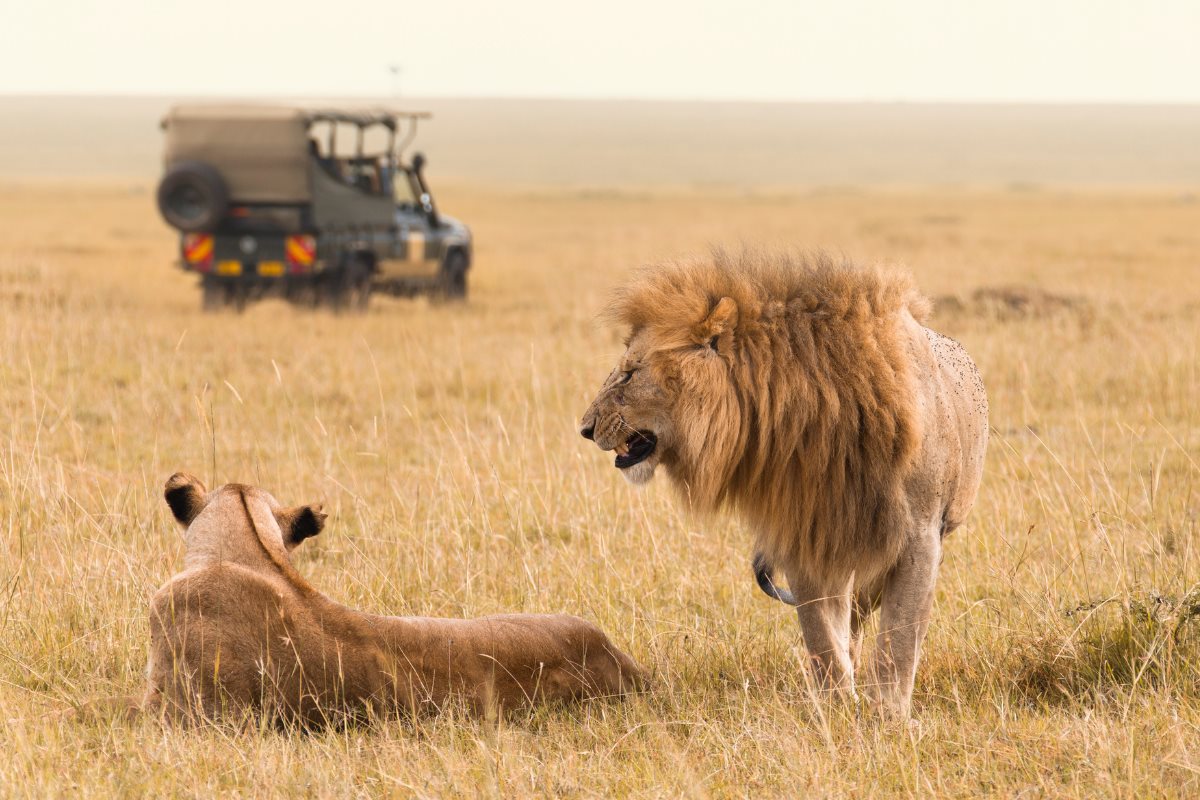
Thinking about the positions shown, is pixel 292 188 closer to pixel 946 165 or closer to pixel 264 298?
pixel 264 298

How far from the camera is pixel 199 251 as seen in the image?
1705cm

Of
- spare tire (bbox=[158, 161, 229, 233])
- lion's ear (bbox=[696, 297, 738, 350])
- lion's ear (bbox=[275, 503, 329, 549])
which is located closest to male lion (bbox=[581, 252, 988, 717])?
lion's ear (bbox=[696, 297, 738, 350])

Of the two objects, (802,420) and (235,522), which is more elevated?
(802,420)

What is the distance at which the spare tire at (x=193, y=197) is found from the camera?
16.6 meters

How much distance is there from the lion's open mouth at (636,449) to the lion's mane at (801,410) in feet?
0.29

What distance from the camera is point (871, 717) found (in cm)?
412

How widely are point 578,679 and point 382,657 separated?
622mm

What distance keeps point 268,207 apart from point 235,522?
1388cm

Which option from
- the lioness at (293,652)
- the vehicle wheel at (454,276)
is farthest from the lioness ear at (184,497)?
the vehicle wheel at (454,276)

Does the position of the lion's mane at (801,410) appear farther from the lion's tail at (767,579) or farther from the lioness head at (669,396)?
the lion's tail at (767,579)

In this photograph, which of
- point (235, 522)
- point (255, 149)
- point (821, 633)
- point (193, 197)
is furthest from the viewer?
point (255, 149)

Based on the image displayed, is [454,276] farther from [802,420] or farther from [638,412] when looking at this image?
[802,420]

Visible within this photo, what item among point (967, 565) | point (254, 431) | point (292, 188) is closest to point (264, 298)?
point (292, 188)

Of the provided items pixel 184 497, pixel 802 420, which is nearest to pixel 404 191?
pixel 184 497
